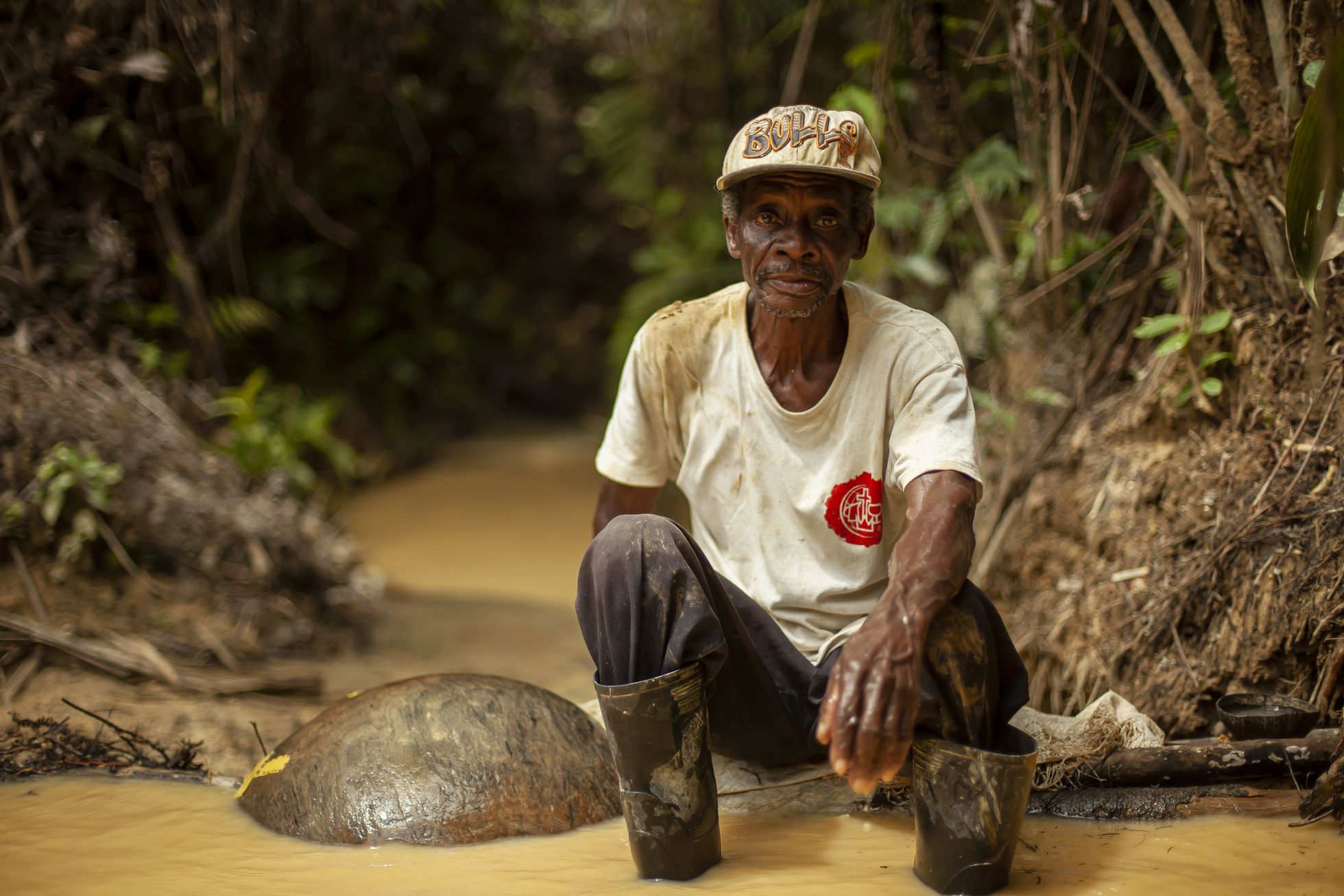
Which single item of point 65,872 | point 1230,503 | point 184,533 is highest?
point 184,533

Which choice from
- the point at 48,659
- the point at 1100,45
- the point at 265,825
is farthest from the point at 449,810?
the point at 1100,45

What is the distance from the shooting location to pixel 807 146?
7.10 ft

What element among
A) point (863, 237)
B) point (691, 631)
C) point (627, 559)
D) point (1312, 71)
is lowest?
point (691, 631)

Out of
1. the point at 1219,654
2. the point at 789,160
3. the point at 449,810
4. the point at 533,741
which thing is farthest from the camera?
the point at 1219,654

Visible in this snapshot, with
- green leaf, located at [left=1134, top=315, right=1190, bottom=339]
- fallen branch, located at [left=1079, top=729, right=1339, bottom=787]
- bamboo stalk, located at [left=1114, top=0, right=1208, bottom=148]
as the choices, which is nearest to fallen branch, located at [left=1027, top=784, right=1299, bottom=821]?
fallen branch, located at [left=1079, top=729, right=1339, bottom=787]

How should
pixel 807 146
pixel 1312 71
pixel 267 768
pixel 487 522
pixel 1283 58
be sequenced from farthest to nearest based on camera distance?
pixel 487 522 < pixel 1283 58 < pixel 1312 71 < pixel 267 768 < pixel 807 146

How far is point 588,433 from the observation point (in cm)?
933

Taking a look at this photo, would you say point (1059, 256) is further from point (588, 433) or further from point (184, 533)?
point (588, 433)

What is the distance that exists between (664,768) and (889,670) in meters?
0.48

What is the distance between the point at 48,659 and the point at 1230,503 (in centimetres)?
362

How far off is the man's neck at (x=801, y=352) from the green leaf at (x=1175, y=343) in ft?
3.95

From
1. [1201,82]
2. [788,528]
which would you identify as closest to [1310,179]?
[1201,82]

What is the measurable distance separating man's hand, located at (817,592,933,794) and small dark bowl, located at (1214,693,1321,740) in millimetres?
1099

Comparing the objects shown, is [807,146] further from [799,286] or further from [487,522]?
[487,522]
